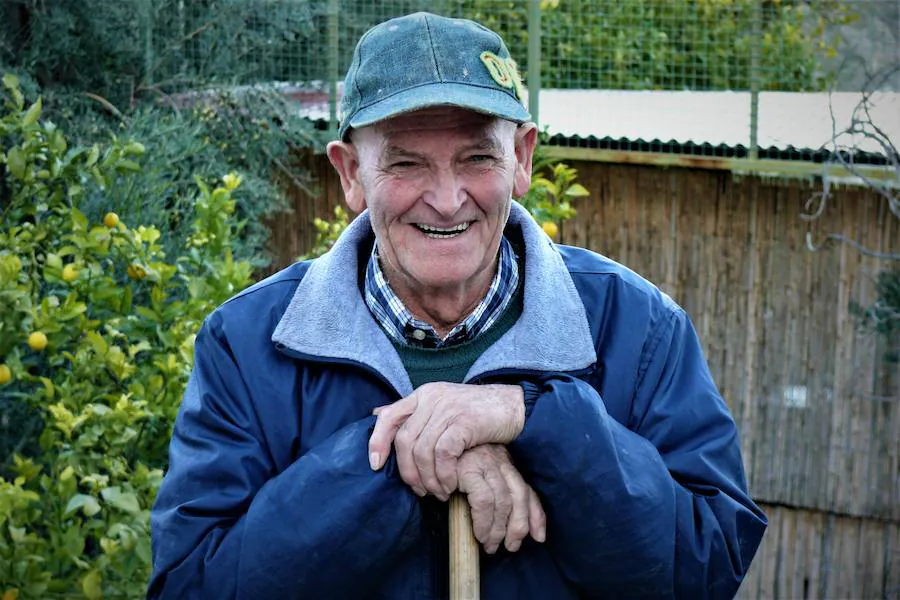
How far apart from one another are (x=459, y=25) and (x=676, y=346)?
640 mm

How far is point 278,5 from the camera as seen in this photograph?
22.5 feet

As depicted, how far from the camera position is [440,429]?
5.76ft

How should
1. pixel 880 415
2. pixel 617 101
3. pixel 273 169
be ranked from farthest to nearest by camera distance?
pixel 273 169 < pixel 617 101 < pixel 880 415

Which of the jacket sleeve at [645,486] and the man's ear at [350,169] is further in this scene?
the man's ear at [350,169]

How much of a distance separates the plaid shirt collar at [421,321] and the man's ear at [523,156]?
0.12m

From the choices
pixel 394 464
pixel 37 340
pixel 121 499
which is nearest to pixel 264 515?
pixel 394 464

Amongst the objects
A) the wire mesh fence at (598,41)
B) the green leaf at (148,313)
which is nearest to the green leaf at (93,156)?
the green leaf at (148,313)

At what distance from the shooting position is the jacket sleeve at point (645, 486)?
176 centimetres

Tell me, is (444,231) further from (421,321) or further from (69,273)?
(69,273)

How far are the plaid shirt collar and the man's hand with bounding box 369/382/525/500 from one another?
9.2 inches

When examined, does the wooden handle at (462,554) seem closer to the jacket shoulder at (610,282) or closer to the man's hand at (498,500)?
the man's hand at (498,500)

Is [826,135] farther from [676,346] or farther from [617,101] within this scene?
[676,346]

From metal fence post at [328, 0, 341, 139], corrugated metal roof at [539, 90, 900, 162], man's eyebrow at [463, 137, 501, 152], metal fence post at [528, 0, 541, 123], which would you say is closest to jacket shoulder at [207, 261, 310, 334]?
man's eyebrow at [463, 137, 501, 152]

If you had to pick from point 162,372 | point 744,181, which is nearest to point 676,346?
point 162,372
